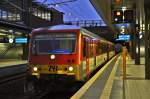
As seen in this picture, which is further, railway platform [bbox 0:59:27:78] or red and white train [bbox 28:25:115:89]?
railway platform [bbox 0:59:27:78]

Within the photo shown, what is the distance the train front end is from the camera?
13969 millimetres

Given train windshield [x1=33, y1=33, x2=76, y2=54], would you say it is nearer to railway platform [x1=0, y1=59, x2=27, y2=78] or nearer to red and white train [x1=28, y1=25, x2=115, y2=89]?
red and white train [x1=28, y1=25, x2=115, y2=89]

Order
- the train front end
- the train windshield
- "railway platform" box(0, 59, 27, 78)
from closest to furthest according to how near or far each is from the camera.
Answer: the train front end → the train windshield → "railway platform" box(0, 59, 27, 78)

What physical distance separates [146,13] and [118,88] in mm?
4482

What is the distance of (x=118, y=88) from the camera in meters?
13.7

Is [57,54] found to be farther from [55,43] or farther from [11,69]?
[11,69]

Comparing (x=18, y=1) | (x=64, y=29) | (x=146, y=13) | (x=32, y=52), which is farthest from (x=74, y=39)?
(x=18, y=1)

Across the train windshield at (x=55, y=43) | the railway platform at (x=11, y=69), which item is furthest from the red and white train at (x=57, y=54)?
the railway platform at (x=11, y=69)

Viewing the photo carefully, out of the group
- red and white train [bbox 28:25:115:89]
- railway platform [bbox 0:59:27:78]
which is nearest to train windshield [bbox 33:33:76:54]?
red and white train [bbox 28:25:115:89]

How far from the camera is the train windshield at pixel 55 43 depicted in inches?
569

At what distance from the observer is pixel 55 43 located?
1465 cm

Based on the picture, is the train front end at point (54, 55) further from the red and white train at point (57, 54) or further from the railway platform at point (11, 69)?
the railway platform at point (11, 69)

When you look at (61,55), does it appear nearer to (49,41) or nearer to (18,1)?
(49,41)

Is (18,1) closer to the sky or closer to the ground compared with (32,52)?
closer to the sky
